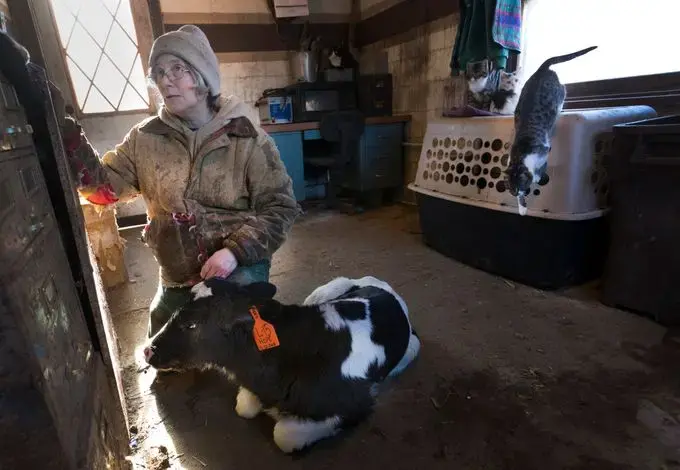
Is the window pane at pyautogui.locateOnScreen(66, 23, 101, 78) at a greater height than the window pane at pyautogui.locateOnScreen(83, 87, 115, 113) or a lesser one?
greater

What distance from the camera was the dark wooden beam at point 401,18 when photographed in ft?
12.0

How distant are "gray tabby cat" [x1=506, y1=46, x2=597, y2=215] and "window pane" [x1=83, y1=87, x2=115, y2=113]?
3.61 meters

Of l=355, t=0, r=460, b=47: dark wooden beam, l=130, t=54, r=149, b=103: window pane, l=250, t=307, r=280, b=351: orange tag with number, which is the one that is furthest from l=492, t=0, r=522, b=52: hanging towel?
l=130, t=54, r=149, b=103: window pane

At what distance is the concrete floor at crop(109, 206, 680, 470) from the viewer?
1.27 metres

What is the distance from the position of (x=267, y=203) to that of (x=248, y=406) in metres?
0.76

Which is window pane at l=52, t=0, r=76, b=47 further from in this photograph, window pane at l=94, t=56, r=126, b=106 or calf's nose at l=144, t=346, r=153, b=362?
calf's nose at l=144, t=346, r=153, b=362

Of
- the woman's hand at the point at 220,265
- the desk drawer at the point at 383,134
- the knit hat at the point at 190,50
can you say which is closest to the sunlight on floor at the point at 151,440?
the woman's hand at the point at 220,265

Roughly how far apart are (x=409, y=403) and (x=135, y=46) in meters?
3.93

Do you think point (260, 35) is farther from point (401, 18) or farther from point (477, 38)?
point (477, 38)

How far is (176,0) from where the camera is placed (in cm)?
419

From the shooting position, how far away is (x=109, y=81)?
3.75m

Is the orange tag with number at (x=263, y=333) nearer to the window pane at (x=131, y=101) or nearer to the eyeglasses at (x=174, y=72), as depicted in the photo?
the eyeglasses at (x=174, y=72)

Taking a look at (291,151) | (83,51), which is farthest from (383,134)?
(83,51)

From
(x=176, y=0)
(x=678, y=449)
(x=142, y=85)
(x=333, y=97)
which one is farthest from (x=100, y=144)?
(x=678, y=449)
